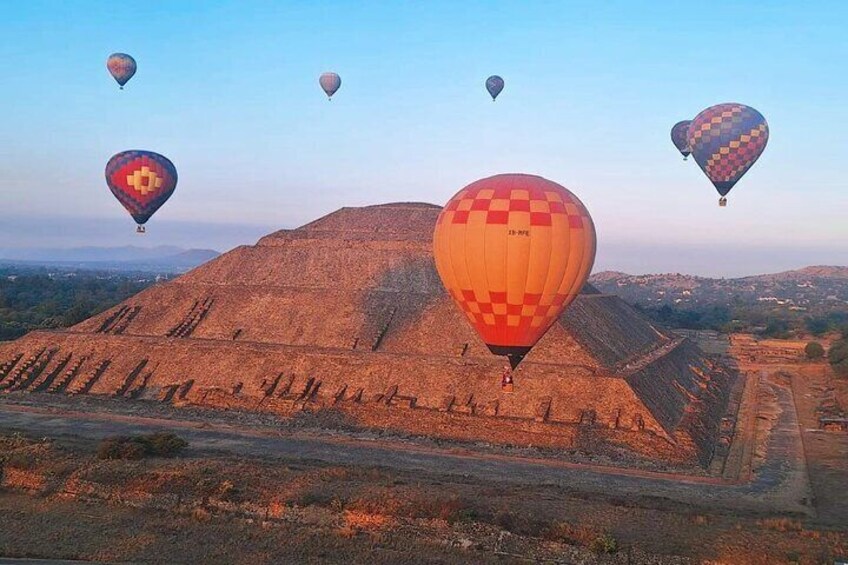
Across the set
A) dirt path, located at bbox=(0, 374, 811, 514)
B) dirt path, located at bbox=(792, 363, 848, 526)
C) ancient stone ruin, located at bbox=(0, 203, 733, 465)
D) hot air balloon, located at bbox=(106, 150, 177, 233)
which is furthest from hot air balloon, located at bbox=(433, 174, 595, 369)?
hot air balloon, located at bbox=(106, 150, 177, 233)

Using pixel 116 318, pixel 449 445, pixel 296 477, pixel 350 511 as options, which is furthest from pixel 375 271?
pixel 350 511

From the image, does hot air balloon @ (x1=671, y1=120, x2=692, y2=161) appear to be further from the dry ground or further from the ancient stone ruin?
the dry ground

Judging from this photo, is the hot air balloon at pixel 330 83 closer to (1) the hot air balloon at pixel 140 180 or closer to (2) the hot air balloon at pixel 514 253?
(1) the hot air balloon at pixel 140 180

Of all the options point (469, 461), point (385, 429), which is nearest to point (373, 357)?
point (385, 429)

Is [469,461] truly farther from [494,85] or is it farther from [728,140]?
[494,85]

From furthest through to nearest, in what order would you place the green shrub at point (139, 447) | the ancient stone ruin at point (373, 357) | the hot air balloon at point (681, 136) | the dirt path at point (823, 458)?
the hot air balloon at point (681, 136), the ancient stone ruin at point (373, 357), the green shrub at point (139, 447), the dirt path at point (823, 458)

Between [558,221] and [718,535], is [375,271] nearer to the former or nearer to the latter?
[558,221]

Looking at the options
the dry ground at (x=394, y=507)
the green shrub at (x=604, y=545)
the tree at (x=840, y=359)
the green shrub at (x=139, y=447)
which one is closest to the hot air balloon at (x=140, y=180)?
the dry ground at (x=394, y=507)
